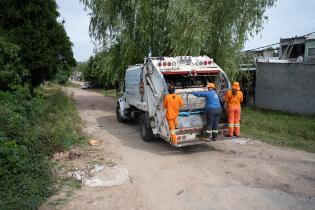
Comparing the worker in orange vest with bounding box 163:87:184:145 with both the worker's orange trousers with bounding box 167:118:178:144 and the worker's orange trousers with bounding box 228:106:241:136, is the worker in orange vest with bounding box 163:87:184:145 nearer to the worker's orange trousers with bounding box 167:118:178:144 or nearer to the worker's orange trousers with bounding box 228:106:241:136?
the worker's orange trousers with bounding box 167:118:178:144

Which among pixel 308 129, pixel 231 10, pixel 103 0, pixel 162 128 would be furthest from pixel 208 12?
pixel 162 128

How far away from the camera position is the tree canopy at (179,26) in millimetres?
13922

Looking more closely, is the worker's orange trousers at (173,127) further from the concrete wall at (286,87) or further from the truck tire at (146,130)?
the concrete wall at (286,87)

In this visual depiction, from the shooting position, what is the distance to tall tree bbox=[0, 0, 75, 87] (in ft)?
51.1

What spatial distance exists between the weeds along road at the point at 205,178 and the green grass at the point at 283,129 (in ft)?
2.45

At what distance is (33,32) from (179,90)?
9.63 metres

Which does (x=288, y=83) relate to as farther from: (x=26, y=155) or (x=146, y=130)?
(x=26, y=155)

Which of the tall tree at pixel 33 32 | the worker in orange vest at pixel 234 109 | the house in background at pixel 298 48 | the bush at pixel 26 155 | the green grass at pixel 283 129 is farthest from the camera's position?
the house in background at pixel 298 48

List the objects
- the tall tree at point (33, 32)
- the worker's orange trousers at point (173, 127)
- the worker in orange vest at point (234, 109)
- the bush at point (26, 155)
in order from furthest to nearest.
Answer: the tall tree at point (33, 32) < the worker in orange vest at point (234, 109) < the worker's orange trousers at point (173, 127) < the bush at point (26, 155)

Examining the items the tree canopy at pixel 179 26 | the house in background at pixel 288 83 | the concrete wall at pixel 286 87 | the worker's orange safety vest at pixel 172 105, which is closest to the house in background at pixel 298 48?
the house in background at pixel 288 83

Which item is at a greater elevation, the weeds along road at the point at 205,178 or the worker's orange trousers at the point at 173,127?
the worker's orange trousers at the point at 173,127

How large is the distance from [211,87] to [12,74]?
898 cm

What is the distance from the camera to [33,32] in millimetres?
16016

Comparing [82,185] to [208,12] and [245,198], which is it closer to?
[245,198]
